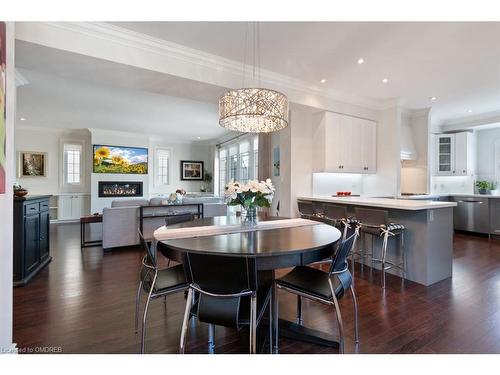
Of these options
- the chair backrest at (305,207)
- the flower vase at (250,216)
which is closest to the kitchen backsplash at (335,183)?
the chair backrest at (305,207)

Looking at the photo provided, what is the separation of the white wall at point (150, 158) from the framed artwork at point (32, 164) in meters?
1.44

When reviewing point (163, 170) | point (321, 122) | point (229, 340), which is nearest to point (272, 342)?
point (229, 340)

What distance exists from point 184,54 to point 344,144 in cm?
314

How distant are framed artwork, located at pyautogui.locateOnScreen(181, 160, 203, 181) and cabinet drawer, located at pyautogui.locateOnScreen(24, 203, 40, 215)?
21.5 feet

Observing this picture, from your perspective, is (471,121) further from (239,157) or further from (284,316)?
(284,316)

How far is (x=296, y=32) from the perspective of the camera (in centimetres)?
272

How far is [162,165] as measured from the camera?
952cm

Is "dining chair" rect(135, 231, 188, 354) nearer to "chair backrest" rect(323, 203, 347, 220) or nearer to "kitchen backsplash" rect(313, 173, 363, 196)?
"chair backrest" rect(323, 203, 347, 220)

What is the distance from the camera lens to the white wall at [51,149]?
7.43 meters

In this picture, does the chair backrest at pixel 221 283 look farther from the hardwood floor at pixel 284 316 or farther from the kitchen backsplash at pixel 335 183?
the kitchen backsplash at pixel 335 183

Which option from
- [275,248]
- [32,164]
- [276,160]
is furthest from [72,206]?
[275,248]

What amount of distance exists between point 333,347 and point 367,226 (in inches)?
69.9

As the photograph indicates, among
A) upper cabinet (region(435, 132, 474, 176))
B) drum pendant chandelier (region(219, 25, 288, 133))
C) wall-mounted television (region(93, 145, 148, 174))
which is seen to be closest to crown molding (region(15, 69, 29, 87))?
drum pendant chandelier (region(219, 25, 288, 133))
